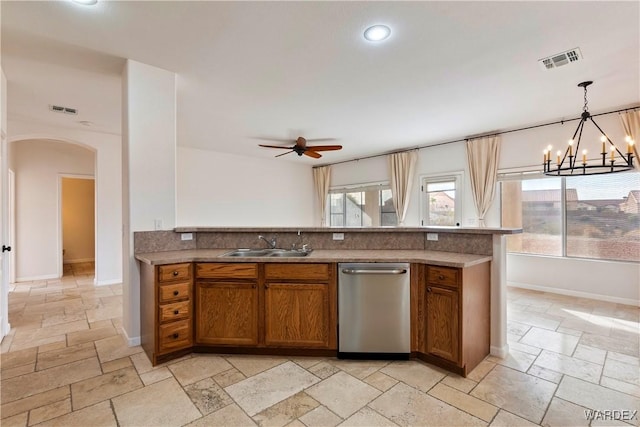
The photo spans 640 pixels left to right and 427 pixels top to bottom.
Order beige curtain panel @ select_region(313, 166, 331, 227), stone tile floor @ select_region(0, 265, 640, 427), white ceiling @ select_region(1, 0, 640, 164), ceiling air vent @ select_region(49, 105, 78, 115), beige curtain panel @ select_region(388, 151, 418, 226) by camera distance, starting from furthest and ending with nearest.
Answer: beige curtain panel @ select_region(313, 166, 331, 227), beige curtain panel @ select_region(388, 151, 418, 226), ceiling air vent @ select_region(49, 105, 78, 115), white ceiling @ select_region(1, 0, 640, 164), stone tile floor @ select_region(0, 265, 640, 427)

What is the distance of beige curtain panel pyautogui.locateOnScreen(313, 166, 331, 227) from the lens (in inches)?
328

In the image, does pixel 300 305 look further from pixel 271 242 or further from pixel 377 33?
pixel 377 33

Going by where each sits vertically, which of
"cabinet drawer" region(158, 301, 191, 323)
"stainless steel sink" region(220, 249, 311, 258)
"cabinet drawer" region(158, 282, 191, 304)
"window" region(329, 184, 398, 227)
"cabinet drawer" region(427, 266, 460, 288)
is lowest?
"cabinet drawer" region(158, 301, 191, 323)

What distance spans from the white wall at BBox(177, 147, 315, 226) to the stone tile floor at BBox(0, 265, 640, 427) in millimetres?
3800

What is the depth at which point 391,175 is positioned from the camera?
6.76 m

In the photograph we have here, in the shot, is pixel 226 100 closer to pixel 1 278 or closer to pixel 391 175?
pixel 1 278

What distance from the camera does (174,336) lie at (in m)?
2.50

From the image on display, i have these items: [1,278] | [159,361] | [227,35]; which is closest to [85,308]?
[1,278]

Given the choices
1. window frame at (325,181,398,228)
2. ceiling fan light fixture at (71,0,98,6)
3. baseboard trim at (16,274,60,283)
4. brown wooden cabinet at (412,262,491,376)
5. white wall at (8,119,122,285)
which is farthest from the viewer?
window frame at (325,181,398,228)

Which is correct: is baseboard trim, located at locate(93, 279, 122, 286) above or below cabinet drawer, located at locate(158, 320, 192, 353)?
below

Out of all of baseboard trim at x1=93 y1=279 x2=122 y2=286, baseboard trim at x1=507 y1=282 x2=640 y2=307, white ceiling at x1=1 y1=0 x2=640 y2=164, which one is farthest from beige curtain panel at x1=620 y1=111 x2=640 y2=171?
baseboard trim at x1=93 y1=279 x2=122 y2=286

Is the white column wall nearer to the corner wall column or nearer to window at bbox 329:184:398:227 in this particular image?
the corner wall column

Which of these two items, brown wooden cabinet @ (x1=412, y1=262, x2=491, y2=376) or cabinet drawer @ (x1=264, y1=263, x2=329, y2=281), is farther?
cabinet drawer @ (x1=264, y1=263, x2=329, y2=281)

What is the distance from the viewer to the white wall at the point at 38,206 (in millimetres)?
5547
